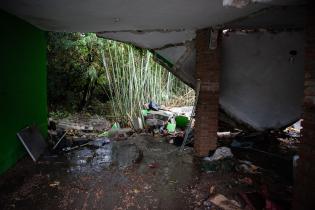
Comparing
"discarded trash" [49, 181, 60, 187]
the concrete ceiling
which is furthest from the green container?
"discarded trash" [49, 181, 60, 187]

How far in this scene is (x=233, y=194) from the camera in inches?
149

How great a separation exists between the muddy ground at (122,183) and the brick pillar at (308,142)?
50 cm

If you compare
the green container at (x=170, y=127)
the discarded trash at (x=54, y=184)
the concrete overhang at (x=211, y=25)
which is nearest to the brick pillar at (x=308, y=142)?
the concrete overhang at (x=211, y=25)

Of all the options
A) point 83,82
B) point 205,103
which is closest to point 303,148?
point 205,103

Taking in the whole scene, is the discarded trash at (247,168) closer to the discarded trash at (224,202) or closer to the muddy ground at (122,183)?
the muddy ground at (122,183)

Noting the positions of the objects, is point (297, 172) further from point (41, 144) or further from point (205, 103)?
point (41, 144)

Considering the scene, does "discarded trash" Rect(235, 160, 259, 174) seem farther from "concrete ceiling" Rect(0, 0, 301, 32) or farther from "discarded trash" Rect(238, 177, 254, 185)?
"concrete ceiling" Rect(0, 0, 301, 32)

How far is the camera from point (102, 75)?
957 centimetres

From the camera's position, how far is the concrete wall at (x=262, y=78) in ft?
18.0

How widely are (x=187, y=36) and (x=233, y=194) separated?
328 centimetres

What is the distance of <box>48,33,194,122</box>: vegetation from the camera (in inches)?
339

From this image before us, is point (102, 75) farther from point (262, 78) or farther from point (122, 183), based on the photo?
point (122, 183)

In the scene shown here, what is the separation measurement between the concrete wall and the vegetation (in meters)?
3.36

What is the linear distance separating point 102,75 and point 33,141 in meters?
4.57
